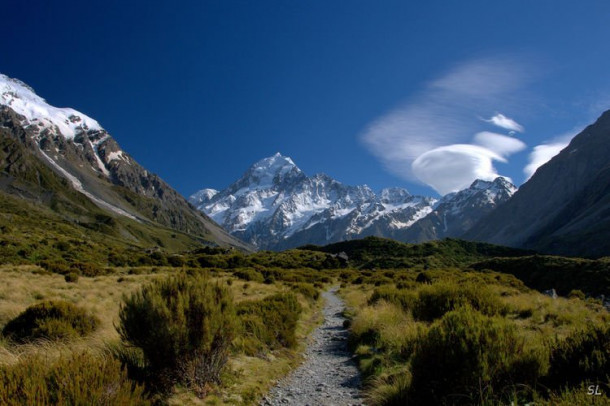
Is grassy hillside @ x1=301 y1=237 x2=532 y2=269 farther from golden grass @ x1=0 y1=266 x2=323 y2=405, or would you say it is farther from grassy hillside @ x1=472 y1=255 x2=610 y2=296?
golden grass @ x1=0 y1=266 x2=323 y2=405

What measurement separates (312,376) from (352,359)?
6.85 feet

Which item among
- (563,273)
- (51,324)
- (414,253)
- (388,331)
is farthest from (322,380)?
Result: (414,253)

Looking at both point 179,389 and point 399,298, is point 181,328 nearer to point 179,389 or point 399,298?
point 179,389

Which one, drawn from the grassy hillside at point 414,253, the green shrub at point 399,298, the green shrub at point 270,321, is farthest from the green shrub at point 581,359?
the grassy hillside at point 414,253

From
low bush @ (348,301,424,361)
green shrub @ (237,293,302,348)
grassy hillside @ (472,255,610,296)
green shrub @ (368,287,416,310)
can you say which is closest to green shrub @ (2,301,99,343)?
green shrub @ (237,293,302,348)

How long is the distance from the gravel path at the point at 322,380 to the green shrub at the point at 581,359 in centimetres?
371

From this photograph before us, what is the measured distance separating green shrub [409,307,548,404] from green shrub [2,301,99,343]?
9.12m

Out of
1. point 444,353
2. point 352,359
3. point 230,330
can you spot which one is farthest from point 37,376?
point 352,359

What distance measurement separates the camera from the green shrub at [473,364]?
18.1 feet

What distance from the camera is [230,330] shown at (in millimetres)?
7426

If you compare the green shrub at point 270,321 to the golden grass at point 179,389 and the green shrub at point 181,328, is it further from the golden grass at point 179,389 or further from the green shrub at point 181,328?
the green shrub at point 181,328

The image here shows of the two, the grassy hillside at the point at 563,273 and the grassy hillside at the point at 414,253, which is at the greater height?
the grassy hillside at the point at 414,253

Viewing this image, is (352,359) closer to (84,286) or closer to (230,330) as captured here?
(230,330)

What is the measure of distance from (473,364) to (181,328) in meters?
5.08
